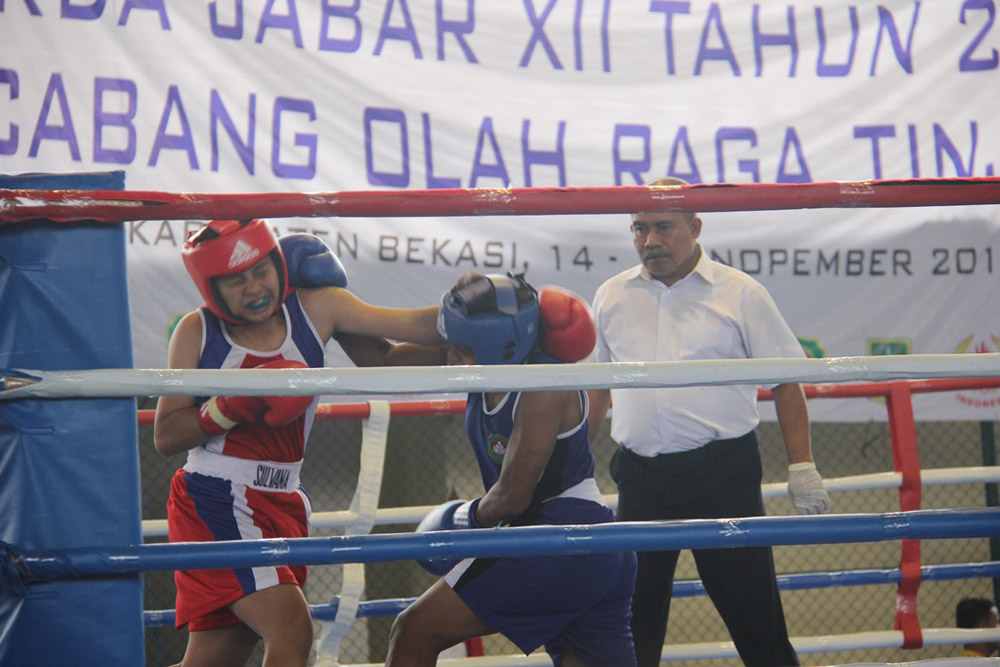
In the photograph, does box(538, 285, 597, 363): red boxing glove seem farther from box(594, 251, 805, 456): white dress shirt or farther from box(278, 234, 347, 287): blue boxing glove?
box(594, 251, 805, 456): white dress shirt

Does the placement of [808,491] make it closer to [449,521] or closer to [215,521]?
[449,521]

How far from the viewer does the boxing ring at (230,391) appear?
109 cm

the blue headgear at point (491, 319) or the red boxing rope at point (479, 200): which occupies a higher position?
the red boxing rope at point (479, 200)

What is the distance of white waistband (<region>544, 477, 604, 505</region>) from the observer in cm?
175

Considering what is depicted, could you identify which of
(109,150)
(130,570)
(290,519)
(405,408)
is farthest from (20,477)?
(109,150)

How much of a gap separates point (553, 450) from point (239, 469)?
1.99 ft

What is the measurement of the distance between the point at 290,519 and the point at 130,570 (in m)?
0.76

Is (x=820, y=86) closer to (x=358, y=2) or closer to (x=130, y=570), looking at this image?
(x=358, y=2)

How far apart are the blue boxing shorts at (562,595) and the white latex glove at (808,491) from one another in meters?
0.67

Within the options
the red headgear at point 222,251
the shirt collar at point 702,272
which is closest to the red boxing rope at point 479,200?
the red headgear at point 222,251

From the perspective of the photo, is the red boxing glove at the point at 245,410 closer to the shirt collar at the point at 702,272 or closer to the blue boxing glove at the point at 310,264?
the blue boxing glove at the point at 310,264

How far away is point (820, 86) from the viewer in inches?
131

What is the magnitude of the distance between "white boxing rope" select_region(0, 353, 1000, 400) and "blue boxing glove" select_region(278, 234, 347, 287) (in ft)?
2.14

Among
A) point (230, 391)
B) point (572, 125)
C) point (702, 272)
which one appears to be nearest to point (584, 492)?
point (230, 391)
